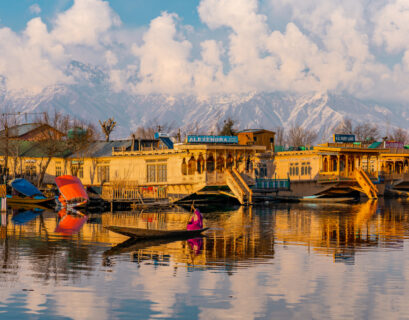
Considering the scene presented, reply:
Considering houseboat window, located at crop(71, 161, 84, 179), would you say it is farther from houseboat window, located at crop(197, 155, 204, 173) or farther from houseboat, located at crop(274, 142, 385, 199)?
houseboat, located at crop(274, 142, 385, 199)

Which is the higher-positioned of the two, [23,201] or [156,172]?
[156,172]

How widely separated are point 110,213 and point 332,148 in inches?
1277

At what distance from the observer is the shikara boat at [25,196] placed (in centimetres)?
6462

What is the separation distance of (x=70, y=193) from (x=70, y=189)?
0.42 meters

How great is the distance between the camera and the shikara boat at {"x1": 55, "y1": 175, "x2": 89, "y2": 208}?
59912 millimetres

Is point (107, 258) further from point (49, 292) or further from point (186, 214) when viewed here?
point (186, 214)

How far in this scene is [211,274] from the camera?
2336 centimetres

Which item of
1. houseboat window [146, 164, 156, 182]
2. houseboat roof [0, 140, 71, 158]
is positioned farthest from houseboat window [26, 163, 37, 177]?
houseboat window [146, 164, 156, 182]

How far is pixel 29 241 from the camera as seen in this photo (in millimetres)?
33812

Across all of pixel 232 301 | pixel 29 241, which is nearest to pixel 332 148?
pixel 29 241

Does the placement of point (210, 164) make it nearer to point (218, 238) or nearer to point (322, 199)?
point (322, 199)

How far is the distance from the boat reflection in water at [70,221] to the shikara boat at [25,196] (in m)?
5.96

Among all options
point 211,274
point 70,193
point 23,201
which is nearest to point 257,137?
point 23,201

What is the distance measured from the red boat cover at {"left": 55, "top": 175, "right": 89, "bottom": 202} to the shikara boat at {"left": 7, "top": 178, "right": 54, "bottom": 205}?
17.2ft
